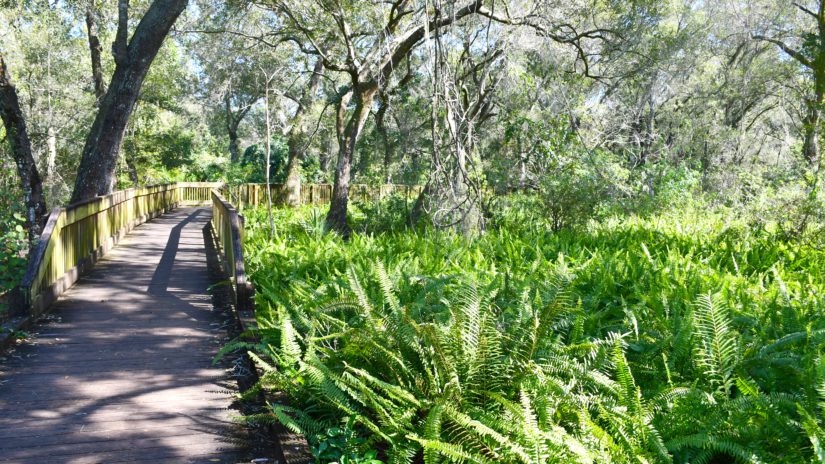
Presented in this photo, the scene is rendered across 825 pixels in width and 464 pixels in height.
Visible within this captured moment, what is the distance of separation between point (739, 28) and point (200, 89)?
100 ft

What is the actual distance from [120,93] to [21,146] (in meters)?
3.03

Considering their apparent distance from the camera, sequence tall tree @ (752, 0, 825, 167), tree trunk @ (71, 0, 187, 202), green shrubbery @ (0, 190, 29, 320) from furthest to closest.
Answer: tall tree @ (752, 0, 825, 167) < tree trunk @ (71, 0, 187, 202) < green shrubbery @ (0, 190, 29, 320)

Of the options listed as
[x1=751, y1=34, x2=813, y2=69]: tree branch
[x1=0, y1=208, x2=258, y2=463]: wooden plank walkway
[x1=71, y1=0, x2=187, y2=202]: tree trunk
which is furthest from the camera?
[x1=751, y1=34, x2=813, y2=69]: tree branch

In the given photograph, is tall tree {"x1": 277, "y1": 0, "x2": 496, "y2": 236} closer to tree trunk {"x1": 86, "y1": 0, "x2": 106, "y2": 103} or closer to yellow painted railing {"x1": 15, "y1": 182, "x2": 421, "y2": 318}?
yellow painted railing {"x1": 15, "y1": 182, "x2": 421, "y2": 318}

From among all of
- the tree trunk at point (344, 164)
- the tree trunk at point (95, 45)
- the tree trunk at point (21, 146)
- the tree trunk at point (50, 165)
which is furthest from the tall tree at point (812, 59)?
the tree trunk at point (50, 165)

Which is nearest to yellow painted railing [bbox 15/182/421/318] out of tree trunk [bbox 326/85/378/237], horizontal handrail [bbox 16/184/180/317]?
horizontal handrail [bbox 16/184/180/317]

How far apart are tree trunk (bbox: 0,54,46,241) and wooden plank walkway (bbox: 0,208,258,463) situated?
4966 millimetres

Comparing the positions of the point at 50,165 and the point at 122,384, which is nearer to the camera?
the point at 122,384

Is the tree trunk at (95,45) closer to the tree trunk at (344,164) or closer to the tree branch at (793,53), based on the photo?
the tree trunk at (344,164)

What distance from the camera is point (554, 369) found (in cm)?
390

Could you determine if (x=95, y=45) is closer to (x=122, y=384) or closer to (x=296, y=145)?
(x=296, y=145)

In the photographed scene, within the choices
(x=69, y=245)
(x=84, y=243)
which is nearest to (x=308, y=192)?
(x=84, y=243)

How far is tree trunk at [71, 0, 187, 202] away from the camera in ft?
35.2

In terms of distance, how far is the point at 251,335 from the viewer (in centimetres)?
589
